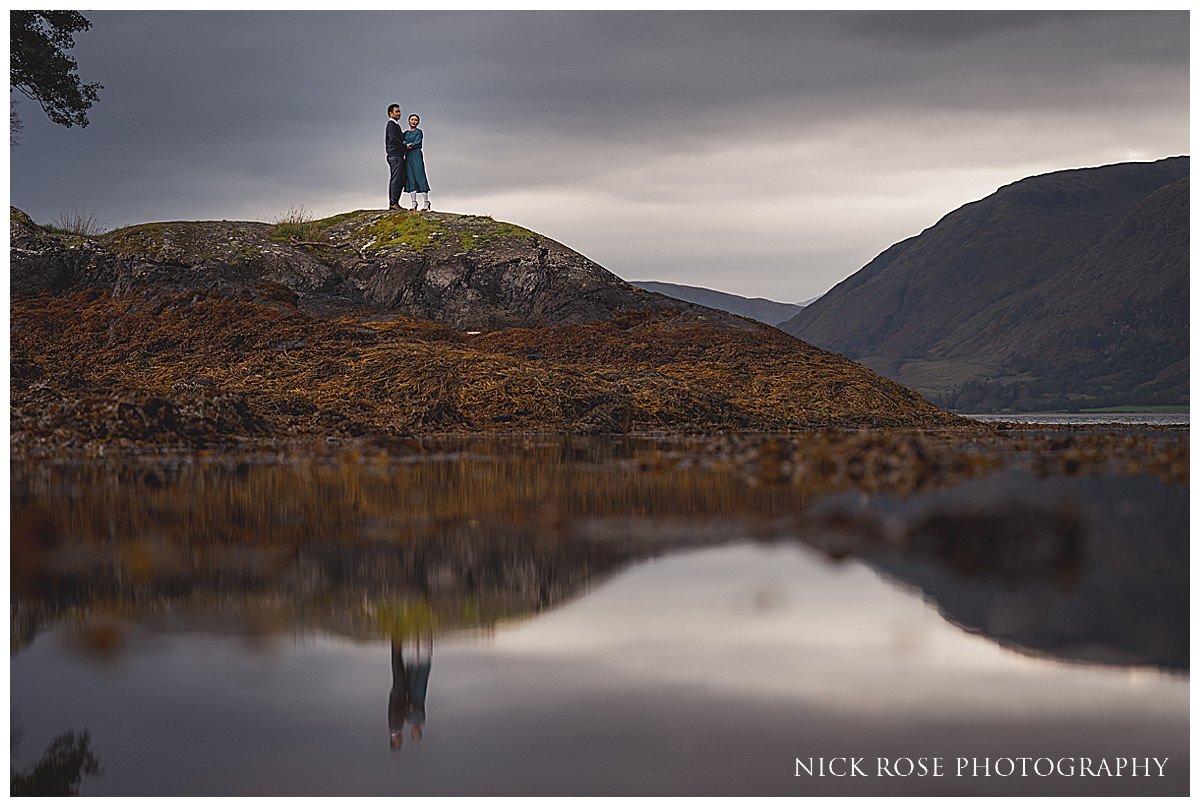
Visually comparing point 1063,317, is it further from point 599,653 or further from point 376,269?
point 599,653

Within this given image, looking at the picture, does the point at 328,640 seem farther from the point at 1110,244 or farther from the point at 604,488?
the point at 1110,244

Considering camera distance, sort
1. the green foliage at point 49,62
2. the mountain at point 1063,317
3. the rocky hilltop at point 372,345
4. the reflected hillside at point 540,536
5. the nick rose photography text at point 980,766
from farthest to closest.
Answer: the mountain at point 1063,317
the green foliage at point 49,62
the rocky hilltop at point 372,345
the reflected hillside at point 540,536
the nick rose photography text at point 980,766

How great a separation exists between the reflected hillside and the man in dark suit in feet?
50.4

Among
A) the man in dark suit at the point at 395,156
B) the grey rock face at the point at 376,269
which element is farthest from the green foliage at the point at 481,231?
the man in dark suit at the point at 395,156

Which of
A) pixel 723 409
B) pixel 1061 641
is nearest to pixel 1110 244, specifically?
pixel 723 409

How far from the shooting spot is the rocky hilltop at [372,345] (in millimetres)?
11766

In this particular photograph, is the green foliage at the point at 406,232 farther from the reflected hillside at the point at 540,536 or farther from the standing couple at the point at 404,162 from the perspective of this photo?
the reflected hillside at the point at 540,536

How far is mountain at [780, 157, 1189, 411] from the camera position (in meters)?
103

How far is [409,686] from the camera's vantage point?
8.18 ft

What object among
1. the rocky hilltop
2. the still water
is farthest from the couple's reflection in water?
the rocky hilltop

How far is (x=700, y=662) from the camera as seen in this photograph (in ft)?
8.71

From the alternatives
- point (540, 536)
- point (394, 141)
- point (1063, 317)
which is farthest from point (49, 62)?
point (1063, 317)

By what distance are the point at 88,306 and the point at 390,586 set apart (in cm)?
1764

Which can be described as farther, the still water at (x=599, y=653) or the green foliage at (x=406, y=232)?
the green foliage at (x=406, y=232)
